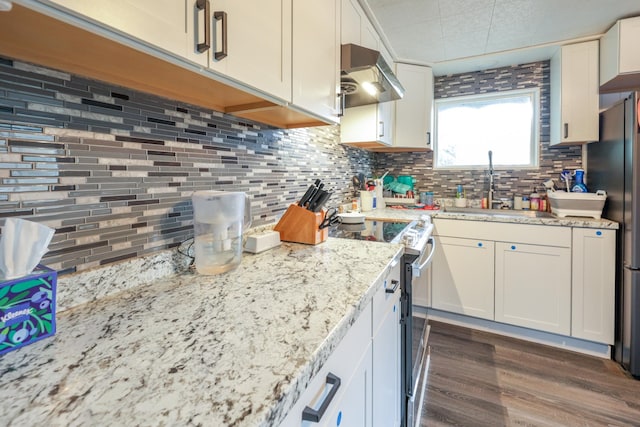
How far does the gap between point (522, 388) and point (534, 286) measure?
759mm

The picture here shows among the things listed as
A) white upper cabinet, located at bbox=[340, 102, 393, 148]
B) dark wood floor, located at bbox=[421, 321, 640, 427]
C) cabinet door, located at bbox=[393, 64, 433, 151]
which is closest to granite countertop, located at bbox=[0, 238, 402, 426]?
dark wood floor, located at bbox=[421, 321, 640, 427]

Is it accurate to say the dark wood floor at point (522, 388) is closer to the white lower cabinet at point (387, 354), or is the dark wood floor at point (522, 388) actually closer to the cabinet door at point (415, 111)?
the white lower cabinet at point (387, 354)

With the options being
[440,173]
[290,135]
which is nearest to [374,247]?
[290,135]

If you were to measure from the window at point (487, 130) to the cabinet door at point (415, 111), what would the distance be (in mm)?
365

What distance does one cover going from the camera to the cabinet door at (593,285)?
1914mm

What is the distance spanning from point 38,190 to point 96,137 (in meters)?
0.19

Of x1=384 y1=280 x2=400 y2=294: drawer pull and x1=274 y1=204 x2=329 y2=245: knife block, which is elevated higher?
x1=274 y1=204 x2=329 y2=245: knife block

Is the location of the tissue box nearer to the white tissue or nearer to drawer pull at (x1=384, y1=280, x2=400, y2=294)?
the white tissue

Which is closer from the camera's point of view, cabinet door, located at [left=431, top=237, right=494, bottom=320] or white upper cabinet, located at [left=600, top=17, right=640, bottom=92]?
white upper cabinet, located at [left=600, top=17, right=640, bottom=92]

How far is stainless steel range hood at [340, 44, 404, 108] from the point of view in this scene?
146 cm

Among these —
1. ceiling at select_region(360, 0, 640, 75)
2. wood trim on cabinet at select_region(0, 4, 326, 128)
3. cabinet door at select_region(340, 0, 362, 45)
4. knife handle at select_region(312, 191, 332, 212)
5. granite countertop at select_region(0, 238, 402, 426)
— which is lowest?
granite countertop at select_region(0, 238, 402, 426)

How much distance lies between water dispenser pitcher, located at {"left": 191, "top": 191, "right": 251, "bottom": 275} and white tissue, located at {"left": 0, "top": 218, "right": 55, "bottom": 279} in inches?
15.6

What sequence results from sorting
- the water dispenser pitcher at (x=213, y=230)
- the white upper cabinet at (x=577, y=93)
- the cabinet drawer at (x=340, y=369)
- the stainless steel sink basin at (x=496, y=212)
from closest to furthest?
the cabinet drawer at (x=340, y=369), the water dispenser pitcher at (x=213, y=230), the white upper cabinet at (x=577, y=93), the stainless steel sink basin at (x=496, y=212)

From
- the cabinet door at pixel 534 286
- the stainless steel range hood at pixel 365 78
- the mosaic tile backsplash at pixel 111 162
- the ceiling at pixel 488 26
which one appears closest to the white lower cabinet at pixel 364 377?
the mosaic tile backsplash at pixel 111 162
